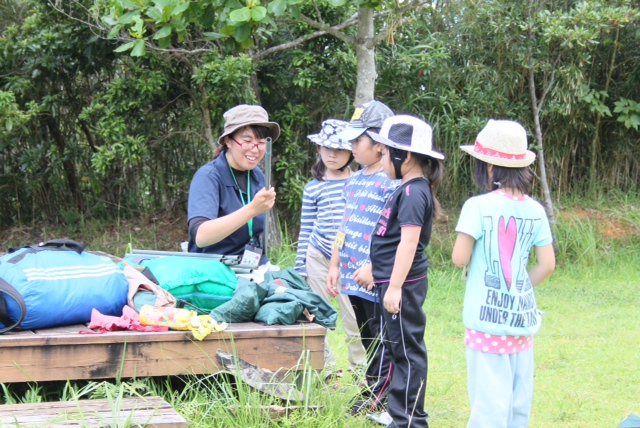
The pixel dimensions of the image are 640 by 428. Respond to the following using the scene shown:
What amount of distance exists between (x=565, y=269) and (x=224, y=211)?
550cm

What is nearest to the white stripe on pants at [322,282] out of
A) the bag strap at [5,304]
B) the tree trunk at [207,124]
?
the bag strap at [5,304]

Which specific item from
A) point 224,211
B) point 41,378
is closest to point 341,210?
point 224,211

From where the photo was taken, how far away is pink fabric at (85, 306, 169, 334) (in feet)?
12.3

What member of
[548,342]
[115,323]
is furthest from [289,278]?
[548,342]

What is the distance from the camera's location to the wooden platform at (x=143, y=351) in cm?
352

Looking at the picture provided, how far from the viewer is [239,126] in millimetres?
4348

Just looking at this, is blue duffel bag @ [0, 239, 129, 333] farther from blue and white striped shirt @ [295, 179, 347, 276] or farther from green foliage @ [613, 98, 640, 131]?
green foliage @ [613, 98, 640, 131]

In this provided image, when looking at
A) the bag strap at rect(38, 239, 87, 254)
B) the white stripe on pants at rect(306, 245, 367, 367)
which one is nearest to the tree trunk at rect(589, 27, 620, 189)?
the white stripe on pants at rect(306, 245, 367, 367)

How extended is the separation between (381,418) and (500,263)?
1080mm

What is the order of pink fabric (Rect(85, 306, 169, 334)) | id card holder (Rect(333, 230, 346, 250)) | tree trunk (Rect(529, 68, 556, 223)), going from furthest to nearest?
tree trunk (Rect(529, 68, 556, 223)) → id card holder (Rect(333, 230, 346, 250)) → pink fabric (Rect(85, 306, 169, 334))

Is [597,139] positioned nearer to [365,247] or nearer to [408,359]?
[365,247]

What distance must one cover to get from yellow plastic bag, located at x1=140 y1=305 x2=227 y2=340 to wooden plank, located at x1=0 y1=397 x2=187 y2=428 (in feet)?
1.44

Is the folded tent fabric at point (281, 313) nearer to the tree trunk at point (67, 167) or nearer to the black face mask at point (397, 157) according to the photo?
the black face mask at point (397, 157)

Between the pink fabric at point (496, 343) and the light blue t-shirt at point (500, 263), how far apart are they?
39 millimetres
